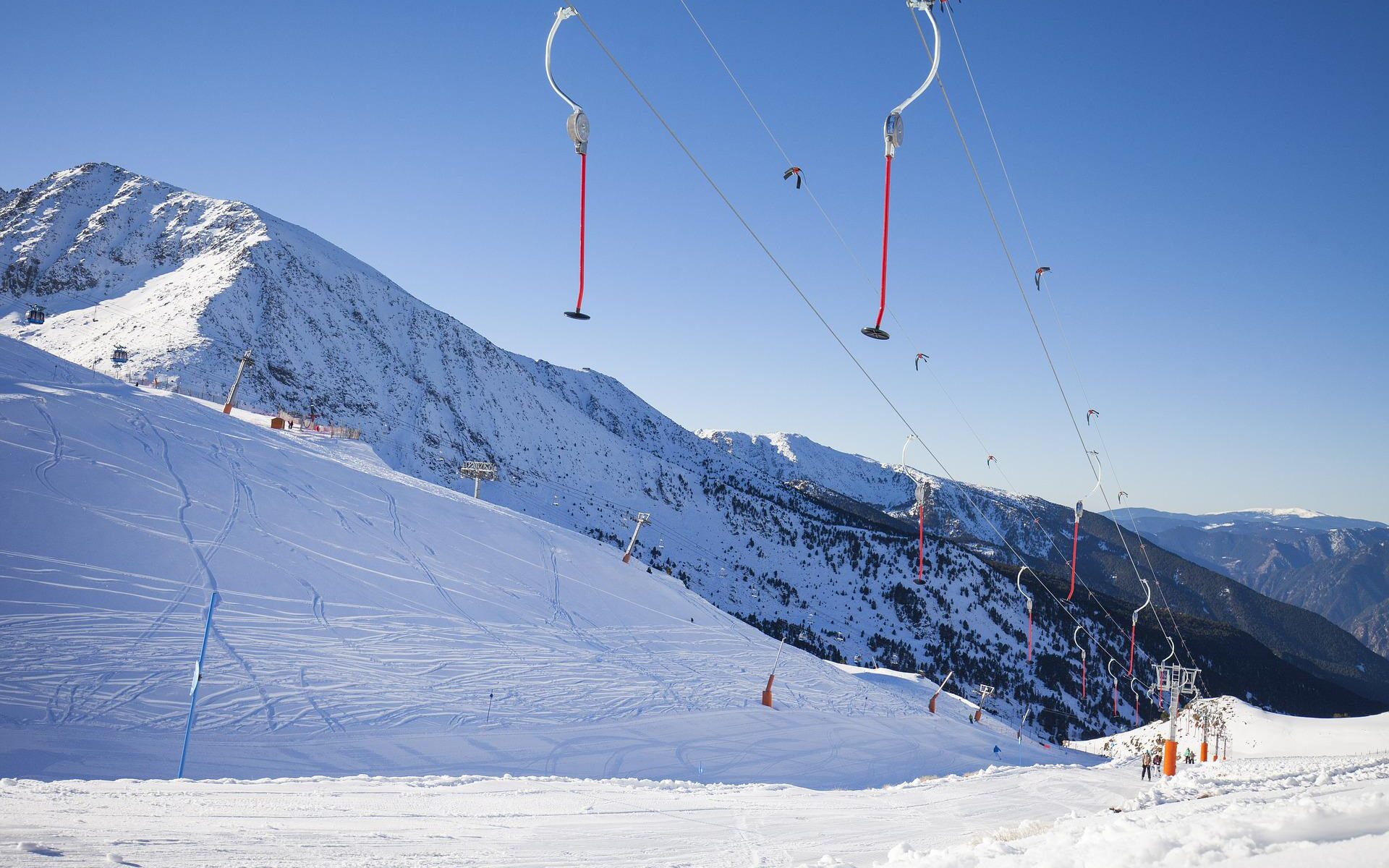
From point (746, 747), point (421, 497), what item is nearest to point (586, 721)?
point (746, 747)

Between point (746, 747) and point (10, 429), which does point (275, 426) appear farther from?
point (746, 747)

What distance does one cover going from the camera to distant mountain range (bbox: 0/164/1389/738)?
243 ft

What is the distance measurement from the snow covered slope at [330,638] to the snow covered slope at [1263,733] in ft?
69.5

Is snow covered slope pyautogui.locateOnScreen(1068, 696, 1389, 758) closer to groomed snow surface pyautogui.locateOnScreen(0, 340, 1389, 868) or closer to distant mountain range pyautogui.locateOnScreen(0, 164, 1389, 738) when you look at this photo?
groomed snow surface pyautogui.locateOnScreen(0, 340, 1389, 868)

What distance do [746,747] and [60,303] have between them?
95545mm

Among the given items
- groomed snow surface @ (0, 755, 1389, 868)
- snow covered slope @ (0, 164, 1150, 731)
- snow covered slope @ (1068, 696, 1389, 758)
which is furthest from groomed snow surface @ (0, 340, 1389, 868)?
snow covered slope @ (0, 164, 1150, 731)

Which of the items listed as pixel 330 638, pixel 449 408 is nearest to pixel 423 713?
pixel 330 638

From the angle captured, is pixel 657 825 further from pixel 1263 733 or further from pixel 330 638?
pixel 1263 733

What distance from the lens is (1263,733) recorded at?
4459 centimetres

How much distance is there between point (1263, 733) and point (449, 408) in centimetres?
8933

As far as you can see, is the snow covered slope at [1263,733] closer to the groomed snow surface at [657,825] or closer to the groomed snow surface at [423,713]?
the groomed snow surface at [423,713]

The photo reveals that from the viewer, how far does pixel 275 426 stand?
3912 cm

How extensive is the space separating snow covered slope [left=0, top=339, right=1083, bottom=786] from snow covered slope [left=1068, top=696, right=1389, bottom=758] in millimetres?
21174

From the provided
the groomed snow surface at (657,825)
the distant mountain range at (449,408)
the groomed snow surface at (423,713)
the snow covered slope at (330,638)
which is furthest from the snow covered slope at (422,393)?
the groomed snow surface at (657,825)
